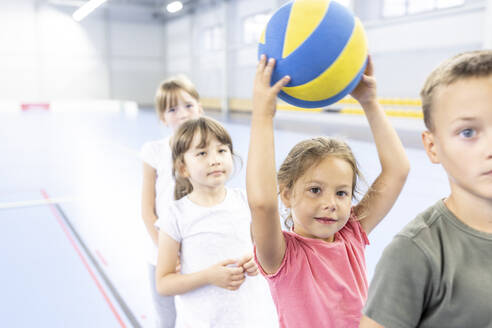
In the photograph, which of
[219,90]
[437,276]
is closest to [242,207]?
[437,276]

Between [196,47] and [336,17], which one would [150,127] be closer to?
[196,47]

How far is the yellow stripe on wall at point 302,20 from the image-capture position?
104 centimetres

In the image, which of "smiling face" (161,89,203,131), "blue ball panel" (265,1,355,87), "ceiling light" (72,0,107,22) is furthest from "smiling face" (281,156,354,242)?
"ceiling light" (72,0,107,22)

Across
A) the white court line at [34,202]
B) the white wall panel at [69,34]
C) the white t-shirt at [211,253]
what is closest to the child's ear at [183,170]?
the white t-shirt at [211,253]

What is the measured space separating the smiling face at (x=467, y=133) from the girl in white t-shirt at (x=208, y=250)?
81 cm

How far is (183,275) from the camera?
1.51 m

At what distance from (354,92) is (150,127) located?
11.7 meters

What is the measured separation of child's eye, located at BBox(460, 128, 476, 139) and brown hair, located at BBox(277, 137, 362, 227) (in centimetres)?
44

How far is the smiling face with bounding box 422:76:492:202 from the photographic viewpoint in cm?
75

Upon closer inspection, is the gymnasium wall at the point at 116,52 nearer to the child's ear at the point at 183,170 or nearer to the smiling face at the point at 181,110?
the smiling face at the point at 181,110

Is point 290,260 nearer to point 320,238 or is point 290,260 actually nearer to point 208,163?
point 320,238

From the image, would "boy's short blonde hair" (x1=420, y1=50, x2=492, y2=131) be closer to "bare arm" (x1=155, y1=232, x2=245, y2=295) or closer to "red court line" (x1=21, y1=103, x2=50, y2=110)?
"bare arm" (x1=155, y1=232, x2=245, y2=295)

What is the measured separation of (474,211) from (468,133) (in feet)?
0.47

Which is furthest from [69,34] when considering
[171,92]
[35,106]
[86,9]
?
Answer: [171,92]
